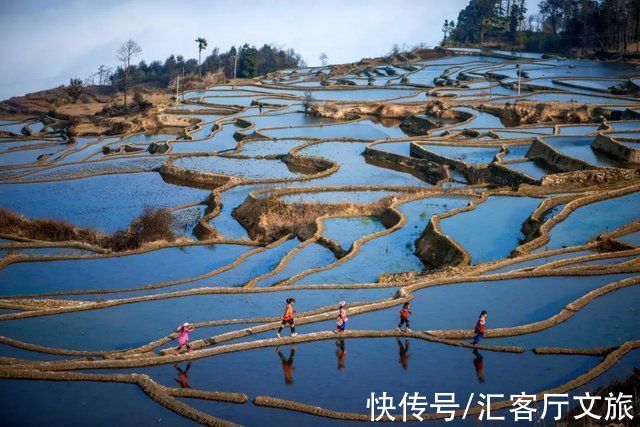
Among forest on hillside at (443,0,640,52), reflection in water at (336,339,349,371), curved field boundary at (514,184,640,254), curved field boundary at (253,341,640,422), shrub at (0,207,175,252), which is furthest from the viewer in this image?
forest on hillside at (443,0,640,52)

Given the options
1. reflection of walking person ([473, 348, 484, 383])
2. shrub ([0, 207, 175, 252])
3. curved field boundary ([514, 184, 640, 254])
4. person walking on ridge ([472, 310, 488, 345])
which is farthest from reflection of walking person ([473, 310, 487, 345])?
shrub ([0, 207, 175, 252])

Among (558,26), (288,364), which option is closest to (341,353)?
(288,364)

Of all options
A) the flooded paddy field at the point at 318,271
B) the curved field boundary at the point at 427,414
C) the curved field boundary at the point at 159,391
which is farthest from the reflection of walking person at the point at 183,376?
the curved field boundary at the point at 427,414

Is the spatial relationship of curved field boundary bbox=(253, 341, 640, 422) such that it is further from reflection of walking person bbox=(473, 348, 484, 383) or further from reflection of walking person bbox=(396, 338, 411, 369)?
reflection of walking person bbox=(396, 338, 411, 369)

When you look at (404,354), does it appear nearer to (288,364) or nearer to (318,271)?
(288,364)

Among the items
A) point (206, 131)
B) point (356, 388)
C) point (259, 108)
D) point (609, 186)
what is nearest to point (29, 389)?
point (356, 388)

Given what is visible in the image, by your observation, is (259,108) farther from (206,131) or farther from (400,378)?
(400,378)
